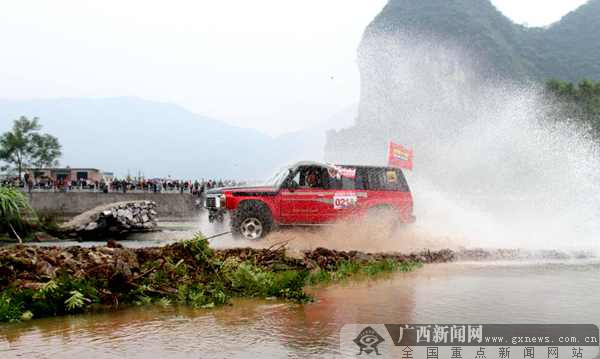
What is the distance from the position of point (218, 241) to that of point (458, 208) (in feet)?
31.4

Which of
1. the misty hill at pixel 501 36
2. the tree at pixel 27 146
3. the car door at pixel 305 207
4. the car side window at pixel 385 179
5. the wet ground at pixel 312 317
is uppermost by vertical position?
the misty hill at pixel 501 36

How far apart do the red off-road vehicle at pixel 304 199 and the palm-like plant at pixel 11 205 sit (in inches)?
270

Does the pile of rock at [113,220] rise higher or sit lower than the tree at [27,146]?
lower

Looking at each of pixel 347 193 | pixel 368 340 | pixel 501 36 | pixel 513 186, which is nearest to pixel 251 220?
pixel 347 193

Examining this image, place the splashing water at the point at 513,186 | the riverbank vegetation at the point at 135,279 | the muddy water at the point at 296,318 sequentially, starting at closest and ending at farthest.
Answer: the muddy water at the point at 296,318
the riverbank vegetation at the point at 135,279
the splashing water at the point at 513,186

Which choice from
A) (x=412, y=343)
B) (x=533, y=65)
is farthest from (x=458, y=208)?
(x=533, y=65)

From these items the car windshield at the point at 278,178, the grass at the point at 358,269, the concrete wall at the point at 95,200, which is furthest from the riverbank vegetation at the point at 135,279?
the concrete wall at the point at 95,200

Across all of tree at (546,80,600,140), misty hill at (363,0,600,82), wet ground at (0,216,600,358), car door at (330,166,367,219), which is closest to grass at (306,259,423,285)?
wet ground at (0,216,600,358)

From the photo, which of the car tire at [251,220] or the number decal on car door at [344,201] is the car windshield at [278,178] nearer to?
the car tire at [251,220]

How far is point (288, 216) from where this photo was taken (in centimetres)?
1647

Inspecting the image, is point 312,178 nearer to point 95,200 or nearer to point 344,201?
point 344,201

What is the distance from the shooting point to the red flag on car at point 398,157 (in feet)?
59.7

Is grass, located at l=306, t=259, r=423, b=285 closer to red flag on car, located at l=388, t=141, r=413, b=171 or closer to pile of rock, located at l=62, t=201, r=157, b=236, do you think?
red flag on car, located at l=388, t=141, r=413, b=171

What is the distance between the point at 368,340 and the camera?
636cm
